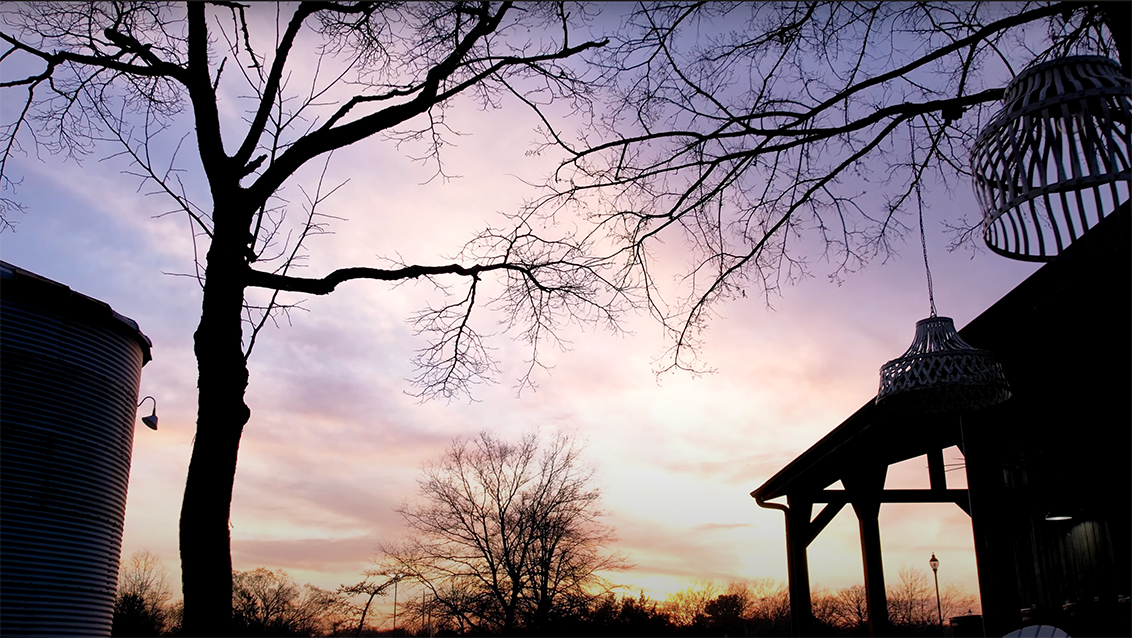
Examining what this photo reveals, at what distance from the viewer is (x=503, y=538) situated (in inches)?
1186

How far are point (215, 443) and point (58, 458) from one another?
5.53 meters

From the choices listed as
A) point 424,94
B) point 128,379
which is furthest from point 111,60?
point 128,379

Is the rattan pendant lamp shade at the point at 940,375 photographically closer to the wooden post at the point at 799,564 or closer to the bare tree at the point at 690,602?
the wooden post at the point at 799,564

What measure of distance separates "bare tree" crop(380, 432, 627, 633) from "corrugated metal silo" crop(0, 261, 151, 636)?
2122cm

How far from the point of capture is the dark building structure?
445 cm

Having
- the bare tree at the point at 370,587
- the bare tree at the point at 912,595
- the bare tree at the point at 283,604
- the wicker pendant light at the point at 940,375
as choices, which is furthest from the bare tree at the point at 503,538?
the wicker pendant light at the point at 940,375

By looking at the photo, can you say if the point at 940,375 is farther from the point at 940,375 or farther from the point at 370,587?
the point at 370,587

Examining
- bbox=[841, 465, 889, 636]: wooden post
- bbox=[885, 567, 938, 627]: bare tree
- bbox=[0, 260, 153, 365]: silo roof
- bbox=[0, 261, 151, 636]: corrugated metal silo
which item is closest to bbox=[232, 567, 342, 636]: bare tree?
bbox=[885, 567, 938, 627]: bare tree

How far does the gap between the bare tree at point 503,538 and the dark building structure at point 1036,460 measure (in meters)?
20.0

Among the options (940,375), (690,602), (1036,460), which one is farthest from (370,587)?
(940,375)

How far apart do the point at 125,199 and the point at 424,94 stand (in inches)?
92.5

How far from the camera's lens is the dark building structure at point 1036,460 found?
4449 mm

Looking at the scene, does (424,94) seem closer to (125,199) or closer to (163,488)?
(125,199)

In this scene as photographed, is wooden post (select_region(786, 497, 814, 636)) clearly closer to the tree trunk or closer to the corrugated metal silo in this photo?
the tree trunk
